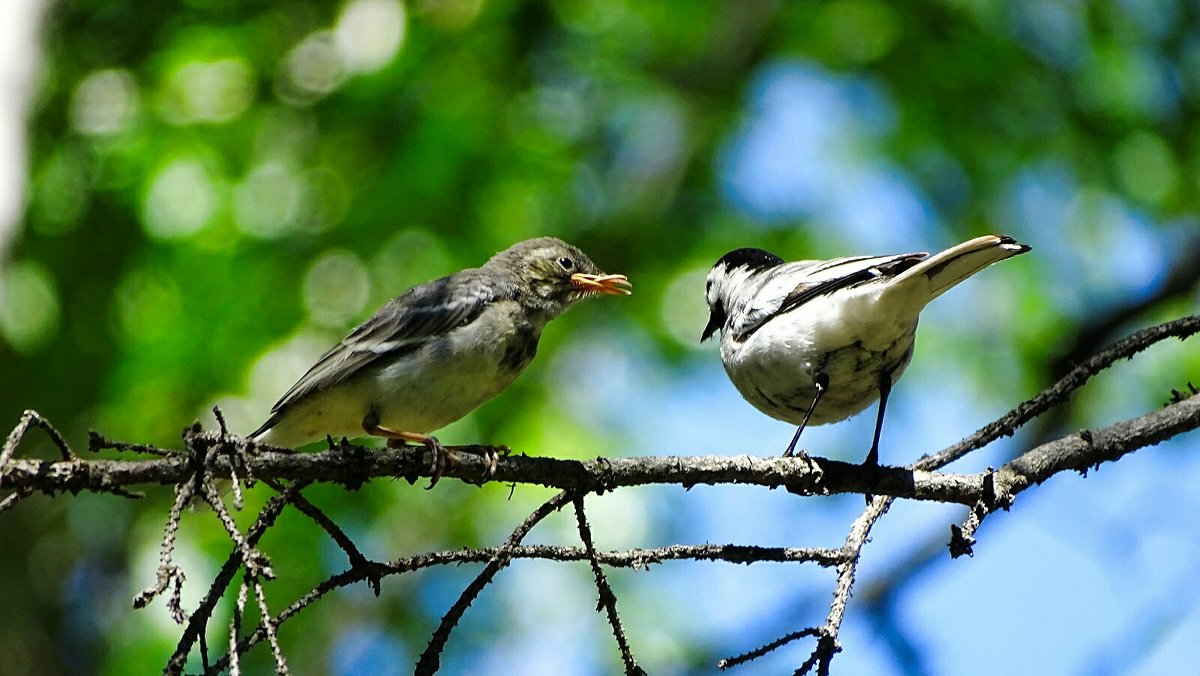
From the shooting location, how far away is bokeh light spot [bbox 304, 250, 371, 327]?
868cm

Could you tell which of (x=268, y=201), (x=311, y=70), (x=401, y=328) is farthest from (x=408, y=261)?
(x=401, y=328)

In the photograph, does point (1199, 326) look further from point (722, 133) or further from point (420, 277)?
Result: point (722, 133)

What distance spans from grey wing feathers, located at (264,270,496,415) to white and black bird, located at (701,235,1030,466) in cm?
131

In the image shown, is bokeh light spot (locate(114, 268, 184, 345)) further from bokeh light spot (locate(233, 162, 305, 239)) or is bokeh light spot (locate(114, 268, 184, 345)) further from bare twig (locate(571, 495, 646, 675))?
bare twig (locate(571, 495, 646, 675))

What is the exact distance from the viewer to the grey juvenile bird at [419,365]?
5012 mm

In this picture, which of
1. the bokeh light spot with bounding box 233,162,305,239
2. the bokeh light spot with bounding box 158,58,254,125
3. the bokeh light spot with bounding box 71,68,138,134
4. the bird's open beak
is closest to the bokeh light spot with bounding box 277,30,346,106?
the bokeh light spot with bounding box 158,58,254,125

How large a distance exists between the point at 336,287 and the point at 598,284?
11.3ft

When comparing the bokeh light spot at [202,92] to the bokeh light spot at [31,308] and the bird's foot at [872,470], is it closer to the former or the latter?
→ the bokeh light spot at [31,308]

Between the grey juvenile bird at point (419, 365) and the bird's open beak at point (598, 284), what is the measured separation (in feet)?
1.17

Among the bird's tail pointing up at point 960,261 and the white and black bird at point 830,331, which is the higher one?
the white and black bird at point 830,331

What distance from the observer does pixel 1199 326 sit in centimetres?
367

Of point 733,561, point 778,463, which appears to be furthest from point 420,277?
point 733,561

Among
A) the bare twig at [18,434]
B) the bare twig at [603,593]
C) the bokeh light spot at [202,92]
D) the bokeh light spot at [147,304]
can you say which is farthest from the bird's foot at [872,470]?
the bokeh light spot at [202,92]

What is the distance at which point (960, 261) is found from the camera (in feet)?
14.7
